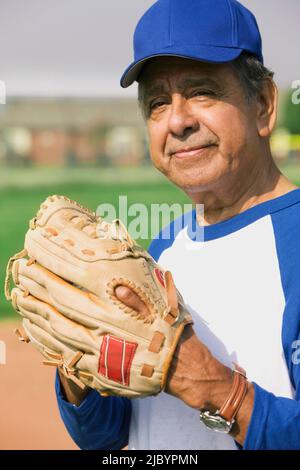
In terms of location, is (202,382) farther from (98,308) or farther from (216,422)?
(98,308)

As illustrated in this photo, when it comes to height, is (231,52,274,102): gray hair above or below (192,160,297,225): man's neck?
above

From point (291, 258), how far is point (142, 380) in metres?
0.48

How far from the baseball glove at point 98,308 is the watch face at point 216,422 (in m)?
0.12

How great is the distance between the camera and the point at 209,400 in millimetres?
1392

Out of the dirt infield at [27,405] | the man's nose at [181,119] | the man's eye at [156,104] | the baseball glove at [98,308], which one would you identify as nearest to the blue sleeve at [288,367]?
the baseball glove at [98,308]

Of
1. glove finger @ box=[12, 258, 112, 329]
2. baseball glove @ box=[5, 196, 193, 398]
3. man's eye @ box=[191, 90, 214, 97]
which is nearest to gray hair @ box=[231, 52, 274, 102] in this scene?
man's eye @ box=[191, 90, 214, 97]

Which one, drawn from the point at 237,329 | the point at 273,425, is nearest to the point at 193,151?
the point at 237,329

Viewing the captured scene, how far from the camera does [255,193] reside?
1743 millimetres

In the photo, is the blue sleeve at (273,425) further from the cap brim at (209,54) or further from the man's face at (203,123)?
the cap brim at (209,54)

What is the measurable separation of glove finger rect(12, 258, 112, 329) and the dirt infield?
3073mm

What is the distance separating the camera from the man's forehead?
5.49 ft

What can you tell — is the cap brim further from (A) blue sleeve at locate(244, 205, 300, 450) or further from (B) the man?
(A) blue sleeve at locate(244, 205, 300, 450)

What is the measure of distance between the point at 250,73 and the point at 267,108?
0.41 ft

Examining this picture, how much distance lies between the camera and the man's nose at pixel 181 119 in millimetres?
1652
